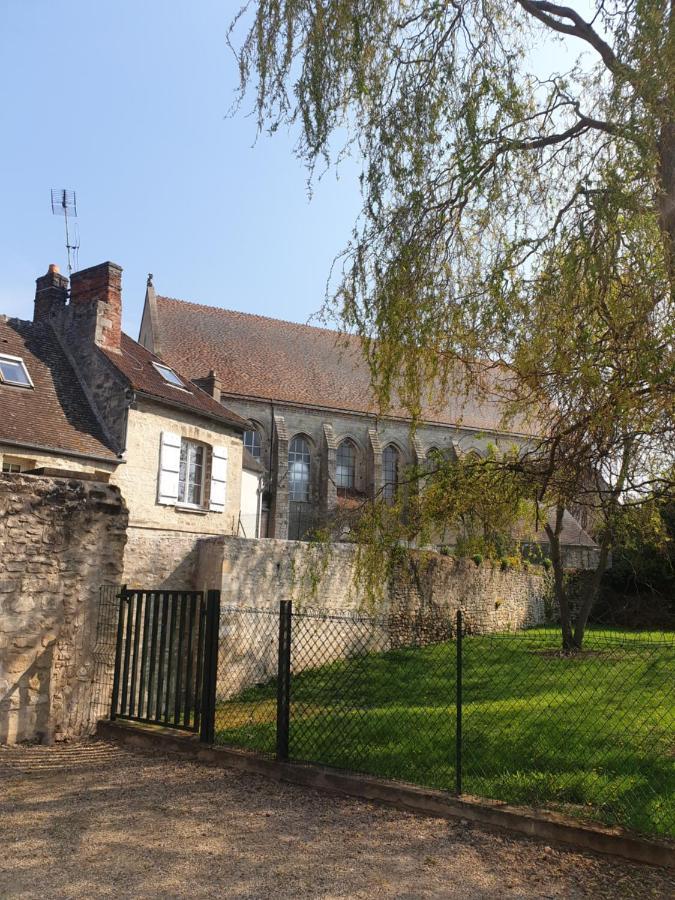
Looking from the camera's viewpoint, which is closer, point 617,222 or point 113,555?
point 617,222

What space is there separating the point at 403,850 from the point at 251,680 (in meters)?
7.61

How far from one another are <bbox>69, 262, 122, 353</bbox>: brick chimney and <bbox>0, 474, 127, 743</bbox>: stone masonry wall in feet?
28.3

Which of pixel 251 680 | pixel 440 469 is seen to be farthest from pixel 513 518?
pixel 251 680

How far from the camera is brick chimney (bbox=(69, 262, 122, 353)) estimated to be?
1541 centimetres

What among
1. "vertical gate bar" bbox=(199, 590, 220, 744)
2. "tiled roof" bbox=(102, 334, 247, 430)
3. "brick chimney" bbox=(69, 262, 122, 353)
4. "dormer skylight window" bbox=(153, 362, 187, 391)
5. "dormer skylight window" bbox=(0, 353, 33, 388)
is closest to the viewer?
"vertical gate bar" bbox=(199, 590, 220, 744)

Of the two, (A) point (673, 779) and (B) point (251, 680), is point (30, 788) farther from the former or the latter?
(B) point (251, 680)

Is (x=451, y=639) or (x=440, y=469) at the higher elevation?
(x=440, y=469)

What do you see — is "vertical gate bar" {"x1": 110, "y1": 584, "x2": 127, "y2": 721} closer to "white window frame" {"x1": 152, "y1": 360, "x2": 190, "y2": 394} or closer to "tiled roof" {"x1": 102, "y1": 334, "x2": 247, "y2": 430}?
"tiled roof" {"x1": 102, "y1": 334, "x2": 247, "y2": 430}

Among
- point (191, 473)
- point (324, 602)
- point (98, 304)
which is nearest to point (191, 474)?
point (191, 473)

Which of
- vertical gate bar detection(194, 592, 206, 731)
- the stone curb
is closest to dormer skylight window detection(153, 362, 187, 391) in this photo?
vertical gate bar detection(194, 592, 206, 731)

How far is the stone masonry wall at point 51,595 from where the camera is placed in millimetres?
6785

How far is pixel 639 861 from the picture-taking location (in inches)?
164

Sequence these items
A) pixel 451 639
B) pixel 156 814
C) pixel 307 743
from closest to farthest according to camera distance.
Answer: pixel 156 814, pixel 307 743, pixel 451 639

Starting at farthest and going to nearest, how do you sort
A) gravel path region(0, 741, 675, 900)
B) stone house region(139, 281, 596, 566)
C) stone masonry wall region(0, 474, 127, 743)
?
1. stone house region(139, 281, 596, 566)
2. stone masonry wall region(0, 474, 127, 743)
3. gravel path region(0, 741, 675, 900)
